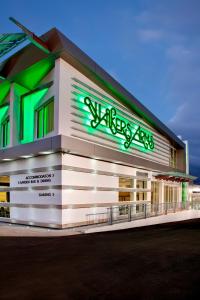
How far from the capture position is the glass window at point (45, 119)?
15.2 meters

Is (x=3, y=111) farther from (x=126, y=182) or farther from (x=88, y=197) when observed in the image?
(x=126, y=182)

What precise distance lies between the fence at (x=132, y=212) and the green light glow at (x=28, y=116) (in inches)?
243

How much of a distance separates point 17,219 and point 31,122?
5.95 meters

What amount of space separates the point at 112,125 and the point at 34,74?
6.20m

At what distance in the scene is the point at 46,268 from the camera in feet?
21.4

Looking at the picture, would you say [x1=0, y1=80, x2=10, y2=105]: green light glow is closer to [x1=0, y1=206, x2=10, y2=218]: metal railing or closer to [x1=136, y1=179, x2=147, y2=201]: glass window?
[x1=0, y1=206, x2=10, y2=218]: metal railing

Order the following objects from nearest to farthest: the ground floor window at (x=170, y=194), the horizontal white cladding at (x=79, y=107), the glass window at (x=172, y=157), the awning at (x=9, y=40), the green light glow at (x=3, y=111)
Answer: the horizontal white cladding at (x=79, y=107)
the awning at (x=9, y=40)
the green light glow at (x=3, y=111)
the ground floor window at (x=170, y=194)
the glass window at (x=172, y=157)

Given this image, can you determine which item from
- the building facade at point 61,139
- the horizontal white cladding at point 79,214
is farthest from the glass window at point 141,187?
the horizontal white cladding at point 79,214

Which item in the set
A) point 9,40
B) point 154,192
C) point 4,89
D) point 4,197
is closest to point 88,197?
point 4,197

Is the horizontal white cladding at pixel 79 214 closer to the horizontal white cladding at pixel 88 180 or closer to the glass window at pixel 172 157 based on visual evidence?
the horizontal white cladding at pixel 88 180

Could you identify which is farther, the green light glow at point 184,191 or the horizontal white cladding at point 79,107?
the green light glow at point 184,191

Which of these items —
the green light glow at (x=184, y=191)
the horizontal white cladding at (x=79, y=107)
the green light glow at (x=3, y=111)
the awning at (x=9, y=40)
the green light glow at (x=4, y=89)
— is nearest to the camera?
the horizontal white cladding at (x=79, y=107)

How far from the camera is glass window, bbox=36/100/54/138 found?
1522cm

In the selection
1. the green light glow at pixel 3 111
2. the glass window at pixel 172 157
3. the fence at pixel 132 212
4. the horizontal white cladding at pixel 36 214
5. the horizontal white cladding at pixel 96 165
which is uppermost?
the green light glow at pixel 3 111
